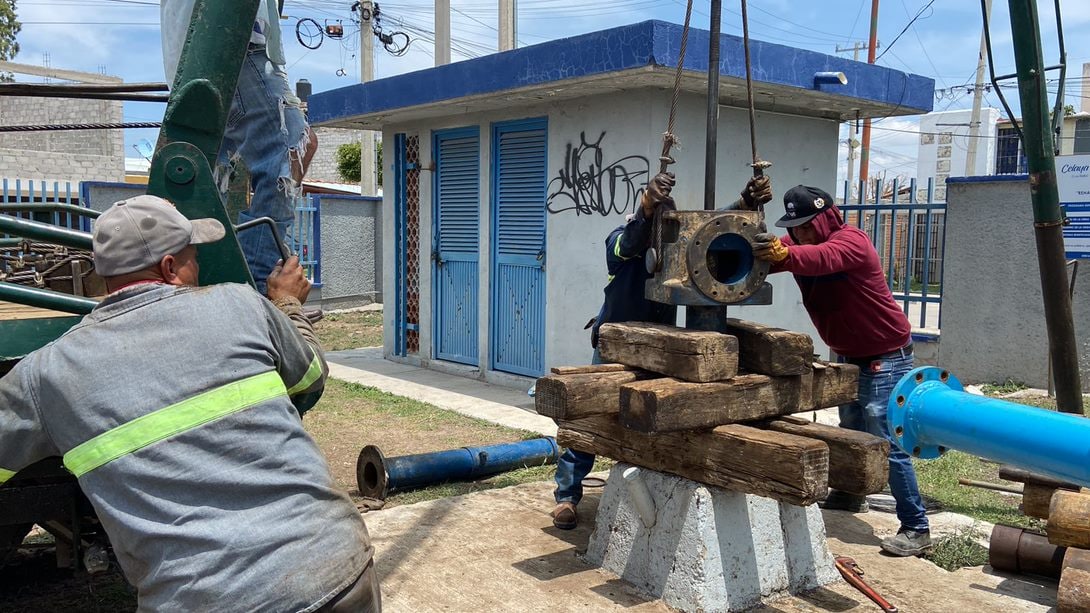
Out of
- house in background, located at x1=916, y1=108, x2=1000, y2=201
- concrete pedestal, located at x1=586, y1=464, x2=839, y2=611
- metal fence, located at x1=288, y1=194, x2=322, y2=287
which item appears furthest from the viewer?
house in background, located at x1=916, y1=108, x2=1000, y2=201

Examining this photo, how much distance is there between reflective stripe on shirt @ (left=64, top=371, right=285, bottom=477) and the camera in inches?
79.0

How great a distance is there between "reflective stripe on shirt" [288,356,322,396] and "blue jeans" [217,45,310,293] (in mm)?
1200

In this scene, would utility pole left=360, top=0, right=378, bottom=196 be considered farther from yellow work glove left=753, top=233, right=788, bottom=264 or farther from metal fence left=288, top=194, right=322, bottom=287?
yellow work glove left=753, top=233, right=788, bottom=264

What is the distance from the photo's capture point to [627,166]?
7.82m

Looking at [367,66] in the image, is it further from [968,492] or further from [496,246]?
[968,492]

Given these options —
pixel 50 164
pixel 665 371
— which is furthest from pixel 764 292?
pixel 50 164

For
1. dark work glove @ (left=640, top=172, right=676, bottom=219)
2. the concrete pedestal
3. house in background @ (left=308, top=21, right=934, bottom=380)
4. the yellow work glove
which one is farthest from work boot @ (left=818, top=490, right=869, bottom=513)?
house in background @ (left=308, top=21, right=934, bottom=380)

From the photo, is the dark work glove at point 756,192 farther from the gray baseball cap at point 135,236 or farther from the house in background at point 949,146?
the house in background at point 949,146

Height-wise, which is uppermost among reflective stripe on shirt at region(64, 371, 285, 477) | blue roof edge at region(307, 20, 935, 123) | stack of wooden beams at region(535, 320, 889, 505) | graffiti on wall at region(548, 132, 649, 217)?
blue roof edge at region(307, 20, 935, 123)

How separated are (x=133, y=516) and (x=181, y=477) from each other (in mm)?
148

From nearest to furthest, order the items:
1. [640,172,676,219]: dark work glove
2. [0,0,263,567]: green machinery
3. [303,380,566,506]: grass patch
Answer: [0,0,263,567]: green machinery
[640,172,676,219]: dark work glove
[303,380,566,506]: grass patch

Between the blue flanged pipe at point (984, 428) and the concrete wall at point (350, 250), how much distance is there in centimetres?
1450

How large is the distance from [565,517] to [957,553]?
1.97m

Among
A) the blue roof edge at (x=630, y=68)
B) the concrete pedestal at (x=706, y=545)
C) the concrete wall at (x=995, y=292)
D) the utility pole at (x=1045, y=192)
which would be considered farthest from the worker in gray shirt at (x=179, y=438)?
the concrete wall at (x=995, y=292)
